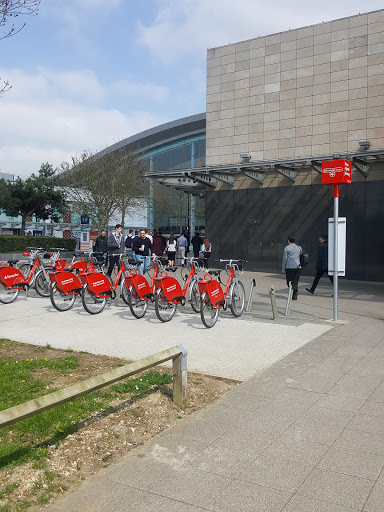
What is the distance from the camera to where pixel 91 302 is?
10086mm

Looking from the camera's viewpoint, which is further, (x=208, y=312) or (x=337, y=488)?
(x=208, y=312)

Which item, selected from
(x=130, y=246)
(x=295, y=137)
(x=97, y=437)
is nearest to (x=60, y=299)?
(x=97, y=437)

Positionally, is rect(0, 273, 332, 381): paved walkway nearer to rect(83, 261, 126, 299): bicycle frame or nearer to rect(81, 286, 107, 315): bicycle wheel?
rect(81, 286, 107, 315): bicycle wheel

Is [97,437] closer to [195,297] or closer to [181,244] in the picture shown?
[195,297]

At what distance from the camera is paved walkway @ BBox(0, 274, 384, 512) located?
3209 mm

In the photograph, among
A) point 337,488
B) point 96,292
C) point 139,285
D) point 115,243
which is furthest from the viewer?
point 115,243

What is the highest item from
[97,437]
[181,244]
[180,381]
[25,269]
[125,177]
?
[125,177]

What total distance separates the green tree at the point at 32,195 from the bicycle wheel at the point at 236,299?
29977 mm

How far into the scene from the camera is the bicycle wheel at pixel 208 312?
8.72 metres

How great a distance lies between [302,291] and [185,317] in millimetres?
6290

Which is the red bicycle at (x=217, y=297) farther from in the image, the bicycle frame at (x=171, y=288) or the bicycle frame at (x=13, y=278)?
the bicycle frame at (x=13, y=278)

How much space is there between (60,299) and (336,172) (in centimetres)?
590

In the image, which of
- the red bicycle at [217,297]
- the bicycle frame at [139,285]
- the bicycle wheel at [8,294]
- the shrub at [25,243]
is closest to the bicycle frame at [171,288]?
the bicycle frame at [139,285]

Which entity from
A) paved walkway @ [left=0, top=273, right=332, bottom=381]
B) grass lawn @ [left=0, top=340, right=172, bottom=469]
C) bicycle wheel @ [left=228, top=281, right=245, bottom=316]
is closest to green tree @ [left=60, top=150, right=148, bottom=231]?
Result: paved walkway @ [left=0, top=273, right=332, bottom=381]
